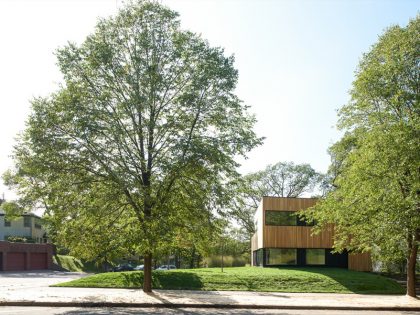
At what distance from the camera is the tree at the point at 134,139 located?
20250 millimetres

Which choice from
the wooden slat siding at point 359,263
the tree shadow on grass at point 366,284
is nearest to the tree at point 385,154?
the tree shadow on grass at point 366,284

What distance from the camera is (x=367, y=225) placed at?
23.4 meters

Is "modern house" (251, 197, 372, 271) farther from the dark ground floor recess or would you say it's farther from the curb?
the curb

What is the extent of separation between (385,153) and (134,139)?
1204 centimetres

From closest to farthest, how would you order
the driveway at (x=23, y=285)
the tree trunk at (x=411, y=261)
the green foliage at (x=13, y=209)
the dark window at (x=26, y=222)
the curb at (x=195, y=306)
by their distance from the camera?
the curb at (x=195, y=306), the green foliage at (x=13, y=209), the driveway at (x=23, y=285), the tree trunk at (x=411, y=261), the dark window at (x=26, y=222)

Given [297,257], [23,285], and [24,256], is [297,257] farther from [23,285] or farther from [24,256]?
[24,256]

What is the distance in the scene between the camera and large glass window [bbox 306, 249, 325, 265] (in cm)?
3869

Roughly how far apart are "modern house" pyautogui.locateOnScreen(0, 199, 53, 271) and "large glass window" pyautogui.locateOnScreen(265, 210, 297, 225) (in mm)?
22276

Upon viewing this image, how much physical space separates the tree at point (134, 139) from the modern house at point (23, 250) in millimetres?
25502

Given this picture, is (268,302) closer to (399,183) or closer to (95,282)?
(399,183)

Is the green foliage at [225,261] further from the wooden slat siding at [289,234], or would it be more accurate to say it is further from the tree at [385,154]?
the tree at [385,154]

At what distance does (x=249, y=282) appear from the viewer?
1089 inches

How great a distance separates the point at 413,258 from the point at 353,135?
287 inches

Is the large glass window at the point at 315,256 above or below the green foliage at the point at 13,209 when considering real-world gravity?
below
